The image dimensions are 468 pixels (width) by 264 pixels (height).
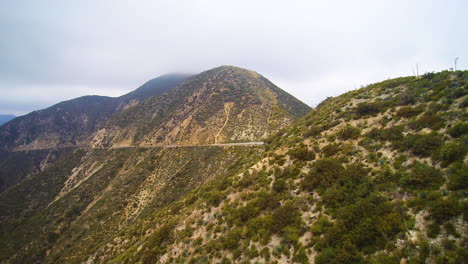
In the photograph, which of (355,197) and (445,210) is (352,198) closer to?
(355,197)

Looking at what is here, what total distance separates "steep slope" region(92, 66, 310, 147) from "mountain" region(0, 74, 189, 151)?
194ft

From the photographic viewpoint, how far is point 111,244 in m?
24.1

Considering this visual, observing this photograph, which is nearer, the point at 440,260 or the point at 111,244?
the point at 440,260

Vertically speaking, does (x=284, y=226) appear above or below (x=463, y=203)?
below

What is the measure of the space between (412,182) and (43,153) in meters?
165

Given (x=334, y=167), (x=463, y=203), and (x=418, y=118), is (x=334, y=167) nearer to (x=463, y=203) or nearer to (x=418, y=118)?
(x=463, y=203)

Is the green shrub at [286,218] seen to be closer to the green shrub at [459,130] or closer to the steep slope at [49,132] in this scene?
the green shrub at [459,130]

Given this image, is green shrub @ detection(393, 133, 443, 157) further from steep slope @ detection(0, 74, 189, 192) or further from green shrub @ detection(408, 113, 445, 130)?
steep slope @ detection(0, 74, 189, 192)

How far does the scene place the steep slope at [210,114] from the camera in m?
55.1

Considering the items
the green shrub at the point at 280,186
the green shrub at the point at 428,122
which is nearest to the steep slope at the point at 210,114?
the green shrub at the point at 280,186

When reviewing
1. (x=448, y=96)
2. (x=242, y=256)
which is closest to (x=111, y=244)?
(x=242, y=256)

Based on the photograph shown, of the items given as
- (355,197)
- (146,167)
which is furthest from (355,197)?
(146,167)

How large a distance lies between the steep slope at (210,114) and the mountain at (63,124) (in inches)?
2333

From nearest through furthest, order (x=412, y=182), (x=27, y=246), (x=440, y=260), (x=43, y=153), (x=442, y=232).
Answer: (x=440, y=260)
(x=442, y=232)
(x=412, y=182)
(x=27, y=246)
(x=43, y=153)
